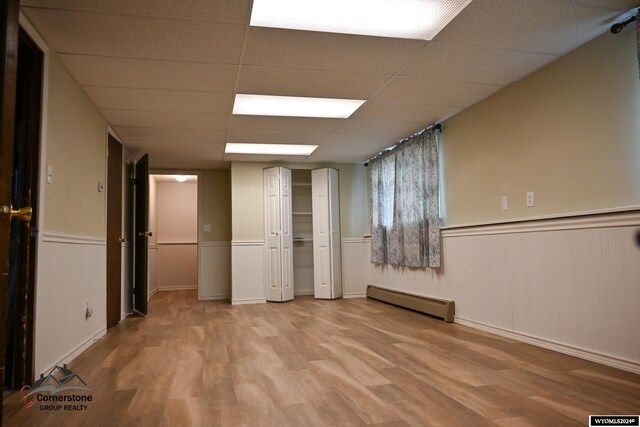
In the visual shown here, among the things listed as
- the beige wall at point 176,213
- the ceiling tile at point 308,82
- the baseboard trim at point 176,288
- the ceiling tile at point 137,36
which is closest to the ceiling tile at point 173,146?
the ceiling tile at point 308,82

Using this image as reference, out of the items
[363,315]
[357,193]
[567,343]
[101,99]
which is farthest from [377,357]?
[357,193]

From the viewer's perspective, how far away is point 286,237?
20.6 ft

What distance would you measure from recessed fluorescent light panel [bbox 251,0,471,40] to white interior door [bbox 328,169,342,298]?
3.88 m

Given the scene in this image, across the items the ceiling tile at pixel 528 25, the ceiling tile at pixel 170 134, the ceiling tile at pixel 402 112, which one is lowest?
the ceiling tile at pixel 170 134

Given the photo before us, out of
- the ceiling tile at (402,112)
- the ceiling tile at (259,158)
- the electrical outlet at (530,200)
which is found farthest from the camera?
the ceiling tile at (259,158)

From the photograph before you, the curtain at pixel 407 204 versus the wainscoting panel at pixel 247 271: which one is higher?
the curtain at pixel 407 204

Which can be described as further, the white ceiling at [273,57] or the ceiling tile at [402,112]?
the ceiling tile at [402,112]

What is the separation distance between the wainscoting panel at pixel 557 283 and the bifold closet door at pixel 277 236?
2556mm

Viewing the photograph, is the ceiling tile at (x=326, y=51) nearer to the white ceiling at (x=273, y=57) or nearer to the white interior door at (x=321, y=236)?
the white ceiling at (x=273, y=57)

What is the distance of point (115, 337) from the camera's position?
3822mm

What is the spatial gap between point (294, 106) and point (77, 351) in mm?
2661

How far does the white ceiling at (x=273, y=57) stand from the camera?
2.39 meters

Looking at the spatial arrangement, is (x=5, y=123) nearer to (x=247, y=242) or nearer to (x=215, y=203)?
(x=247, y=242)

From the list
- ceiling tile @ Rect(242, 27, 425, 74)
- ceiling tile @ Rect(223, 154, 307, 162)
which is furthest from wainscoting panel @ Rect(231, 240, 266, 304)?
ceiling tile @ Rect(242, 27, 425, 74)
